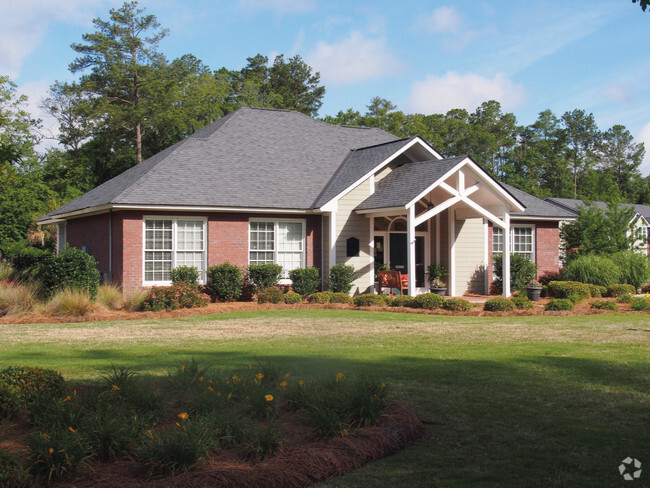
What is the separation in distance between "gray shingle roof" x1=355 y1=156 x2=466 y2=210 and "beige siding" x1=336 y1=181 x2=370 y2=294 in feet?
1.11

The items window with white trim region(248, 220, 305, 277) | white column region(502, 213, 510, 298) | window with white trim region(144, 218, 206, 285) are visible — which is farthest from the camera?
white column region(502, 213, 510, 298)

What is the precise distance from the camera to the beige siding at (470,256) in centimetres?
2438

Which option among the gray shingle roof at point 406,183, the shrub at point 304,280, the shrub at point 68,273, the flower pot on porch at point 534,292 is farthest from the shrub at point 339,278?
the shrub at point 68,273

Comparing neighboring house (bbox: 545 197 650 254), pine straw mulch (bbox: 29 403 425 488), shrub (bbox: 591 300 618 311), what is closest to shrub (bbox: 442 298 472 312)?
shrub (bbox: 591 300 618 311)

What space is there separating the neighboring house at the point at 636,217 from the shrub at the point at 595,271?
164 inches

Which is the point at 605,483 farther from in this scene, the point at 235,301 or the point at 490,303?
the point at 235,301

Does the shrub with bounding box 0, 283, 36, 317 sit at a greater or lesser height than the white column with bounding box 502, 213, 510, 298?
lesser

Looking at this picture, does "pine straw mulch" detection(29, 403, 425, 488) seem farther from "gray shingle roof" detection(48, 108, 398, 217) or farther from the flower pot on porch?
the flower pot on porch

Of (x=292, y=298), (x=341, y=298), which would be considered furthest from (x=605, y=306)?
(x=292, y=298)

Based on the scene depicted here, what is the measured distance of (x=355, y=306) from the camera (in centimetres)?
1867

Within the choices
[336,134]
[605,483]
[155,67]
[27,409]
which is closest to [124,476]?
[27,409]

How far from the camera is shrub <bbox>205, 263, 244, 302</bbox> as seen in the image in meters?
20.3

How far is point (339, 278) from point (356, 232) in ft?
6.60

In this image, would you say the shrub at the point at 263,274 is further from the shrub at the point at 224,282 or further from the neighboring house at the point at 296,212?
the neighboring house at the point at 296,212
